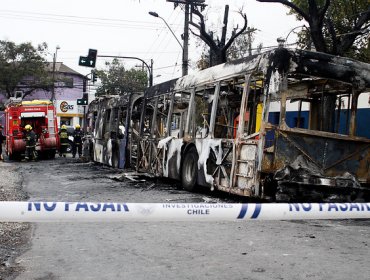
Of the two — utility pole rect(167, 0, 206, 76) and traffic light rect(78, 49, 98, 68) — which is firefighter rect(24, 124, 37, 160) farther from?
utility pole rect(167, 0, 206, 76)

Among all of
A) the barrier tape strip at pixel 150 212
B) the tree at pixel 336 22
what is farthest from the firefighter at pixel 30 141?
the barrier tape strip at pixel 150 212

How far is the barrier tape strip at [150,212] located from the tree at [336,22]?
12182 mm

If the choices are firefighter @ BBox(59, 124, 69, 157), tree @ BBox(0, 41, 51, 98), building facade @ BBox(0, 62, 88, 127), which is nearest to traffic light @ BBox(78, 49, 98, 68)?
firefighter @ BBox(59, 124, 69, 157)

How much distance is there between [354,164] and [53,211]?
6552 millimetres

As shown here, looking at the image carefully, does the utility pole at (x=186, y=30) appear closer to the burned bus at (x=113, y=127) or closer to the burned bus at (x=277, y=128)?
the burned bus at (x=113, y=127)

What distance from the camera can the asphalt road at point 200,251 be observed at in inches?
172

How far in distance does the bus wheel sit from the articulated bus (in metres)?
0.02

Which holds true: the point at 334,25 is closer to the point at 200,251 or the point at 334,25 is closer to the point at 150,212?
the point at 200,251

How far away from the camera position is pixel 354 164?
8492 mm

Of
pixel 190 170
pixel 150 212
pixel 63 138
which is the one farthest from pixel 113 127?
pixel 150 212

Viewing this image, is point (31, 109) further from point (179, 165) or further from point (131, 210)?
point (131, 210)

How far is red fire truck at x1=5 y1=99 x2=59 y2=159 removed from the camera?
2214 cm

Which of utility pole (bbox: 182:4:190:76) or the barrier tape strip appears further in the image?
utility pole (bbox: 182:4:190:76)

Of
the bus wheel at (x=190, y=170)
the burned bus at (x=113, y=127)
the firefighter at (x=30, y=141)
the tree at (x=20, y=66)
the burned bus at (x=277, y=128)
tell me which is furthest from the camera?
the tree at (x=20, y=66)
